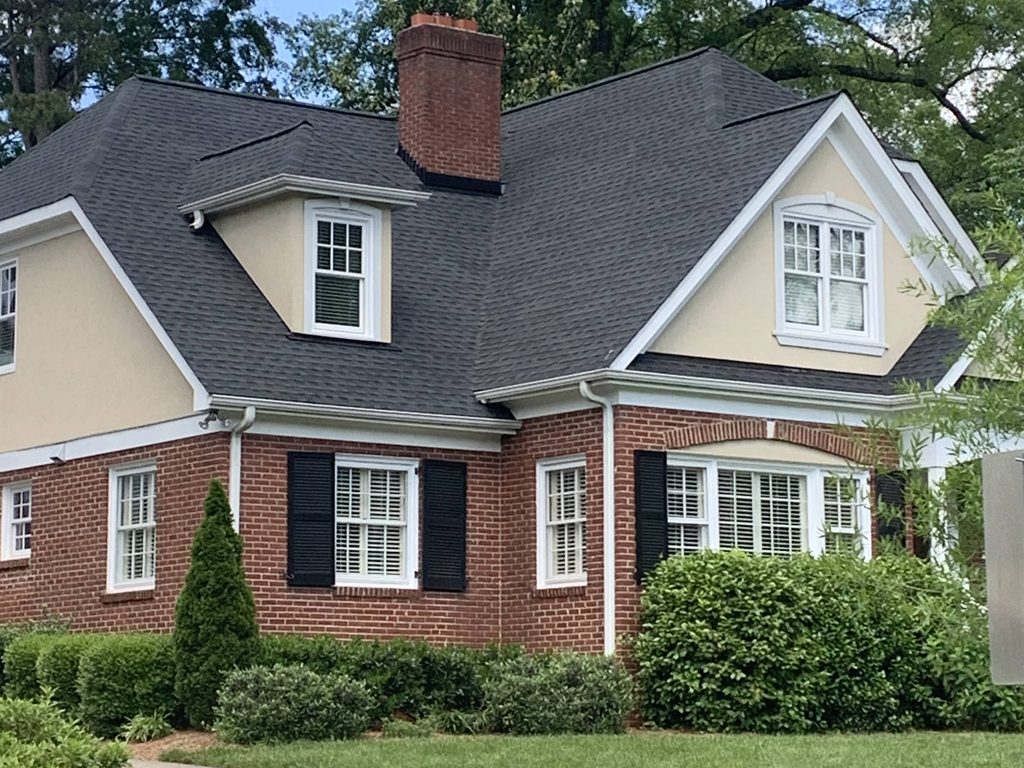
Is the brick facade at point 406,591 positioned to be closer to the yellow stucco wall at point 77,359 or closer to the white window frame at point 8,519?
the yellow stucco wall at point 77,359

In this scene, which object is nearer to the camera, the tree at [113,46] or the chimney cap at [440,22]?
the chimney cap at [440,22]

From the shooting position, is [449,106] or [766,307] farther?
[449,106]

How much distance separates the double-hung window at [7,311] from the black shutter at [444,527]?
6.22m

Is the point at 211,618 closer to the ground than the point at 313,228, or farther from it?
closer to the ground

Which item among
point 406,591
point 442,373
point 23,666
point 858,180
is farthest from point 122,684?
point 858,180

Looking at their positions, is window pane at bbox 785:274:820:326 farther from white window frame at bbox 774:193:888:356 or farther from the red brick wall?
the red brick wall

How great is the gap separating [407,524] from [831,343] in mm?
5428

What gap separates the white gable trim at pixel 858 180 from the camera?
22547 mm

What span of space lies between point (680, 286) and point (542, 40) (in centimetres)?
1621

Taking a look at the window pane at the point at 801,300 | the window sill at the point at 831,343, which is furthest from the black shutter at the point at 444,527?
the window pane at the point at 801,300

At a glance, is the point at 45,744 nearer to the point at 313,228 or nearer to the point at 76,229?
the point at 313,228

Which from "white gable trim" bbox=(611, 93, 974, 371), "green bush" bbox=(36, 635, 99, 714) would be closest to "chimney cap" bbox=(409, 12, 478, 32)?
A: "white gable trim" bbox=(611, 93, 974, 371)

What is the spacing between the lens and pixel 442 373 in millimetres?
24078

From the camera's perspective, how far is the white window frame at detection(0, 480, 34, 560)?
84.3 feet
